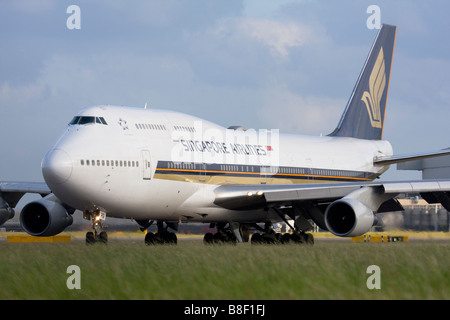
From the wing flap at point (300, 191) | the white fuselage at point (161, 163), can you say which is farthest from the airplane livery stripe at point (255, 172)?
the wing flap at point (300, 191)

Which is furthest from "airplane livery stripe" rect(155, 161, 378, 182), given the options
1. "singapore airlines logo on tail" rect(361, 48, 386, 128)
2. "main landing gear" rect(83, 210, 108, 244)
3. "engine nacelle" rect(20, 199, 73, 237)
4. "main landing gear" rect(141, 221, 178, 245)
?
"engine nacelle" rect(20, 199, 73, 237)

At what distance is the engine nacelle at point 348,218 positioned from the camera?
23406 mm

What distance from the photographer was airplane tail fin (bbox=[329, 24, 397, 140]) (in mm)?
34875

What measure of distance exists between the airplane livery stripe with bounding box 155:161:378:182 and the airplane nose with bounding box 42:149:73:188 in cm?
318

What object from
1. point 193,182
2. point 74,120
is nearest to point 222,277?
point 74,120

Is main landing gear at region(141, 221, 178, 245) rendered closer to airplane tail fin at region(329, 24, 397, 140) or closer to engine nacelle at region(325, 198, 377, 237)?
engine nacelle at region(325, 198, 377, 237)

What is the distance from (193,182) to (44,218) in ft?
16.9

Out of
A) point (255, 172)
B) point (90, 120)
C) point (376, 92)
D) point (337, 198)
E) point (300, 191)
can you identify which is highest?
point (376, 92)

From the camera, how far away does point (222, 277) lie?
497 inches

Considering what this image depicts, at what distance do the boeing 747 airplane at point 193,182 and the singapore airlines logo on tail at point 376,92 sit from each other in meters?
4.68

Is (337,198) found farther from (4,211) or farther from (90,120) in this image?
(4,211)

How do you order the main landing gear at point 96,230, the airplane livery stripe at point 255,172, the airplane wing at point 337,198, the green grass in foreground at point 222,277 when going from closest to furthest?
the green grass in foreground at point 222,277 → the main landing gear at point 96,230 → the airplane wing at point 337,198 → the airplane livery stripe at point 255,172

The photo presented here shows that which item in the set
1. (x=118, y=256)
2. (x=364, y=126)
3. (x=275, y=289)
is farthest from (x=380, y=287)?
(x=364, y=126)

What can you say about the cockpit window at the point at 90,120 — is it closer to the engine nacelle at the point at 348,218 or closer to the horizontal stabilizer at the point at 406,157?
the engine nacelle at the point at 348,218
